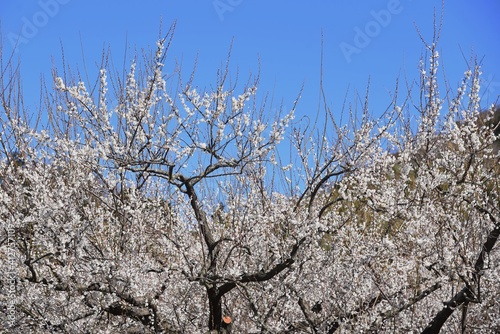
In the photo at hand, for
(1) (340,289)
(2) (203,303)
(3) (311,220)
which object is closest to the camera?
(3) (311,220)

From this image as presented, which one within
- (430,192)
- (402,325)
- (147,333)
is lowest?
(402,325)

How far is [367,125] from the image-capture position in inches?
243

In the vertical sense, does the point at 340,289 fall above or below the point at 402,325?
above

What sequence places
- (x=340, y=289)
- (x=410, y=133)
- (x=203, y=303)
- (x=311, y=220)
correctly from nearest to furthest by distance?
(x=311, y=220), (x=340, y=289), (x=203, y=303), (x=410, y=133)

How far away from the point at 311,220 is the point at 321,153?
1.39 metres

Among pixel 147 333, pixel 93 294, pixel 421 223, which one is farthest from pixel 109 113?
pixel 421 223

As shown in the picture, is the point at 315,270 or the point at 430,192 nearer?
the point at 315,270

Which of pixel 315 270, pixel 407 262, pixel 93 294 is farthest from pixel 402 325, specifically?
pixel 93 294

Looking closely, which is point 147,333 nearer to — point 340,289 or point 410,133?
point 340,289

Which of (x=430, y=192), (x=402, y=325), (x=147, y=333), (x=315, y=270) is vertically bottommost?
(x=402, y=325)

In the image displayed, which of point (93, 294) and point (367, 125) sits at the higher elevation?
point (367, 125)

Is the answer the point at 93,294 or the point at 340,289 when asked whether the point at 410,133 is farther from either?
the point at 93,294

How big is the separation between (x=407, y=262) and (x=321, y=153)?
1.58 m

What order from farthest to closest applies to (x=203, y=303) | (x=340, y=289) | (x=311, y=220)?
(x=203, y=303) → (x=340, y=289) → (x=311, y=220)
